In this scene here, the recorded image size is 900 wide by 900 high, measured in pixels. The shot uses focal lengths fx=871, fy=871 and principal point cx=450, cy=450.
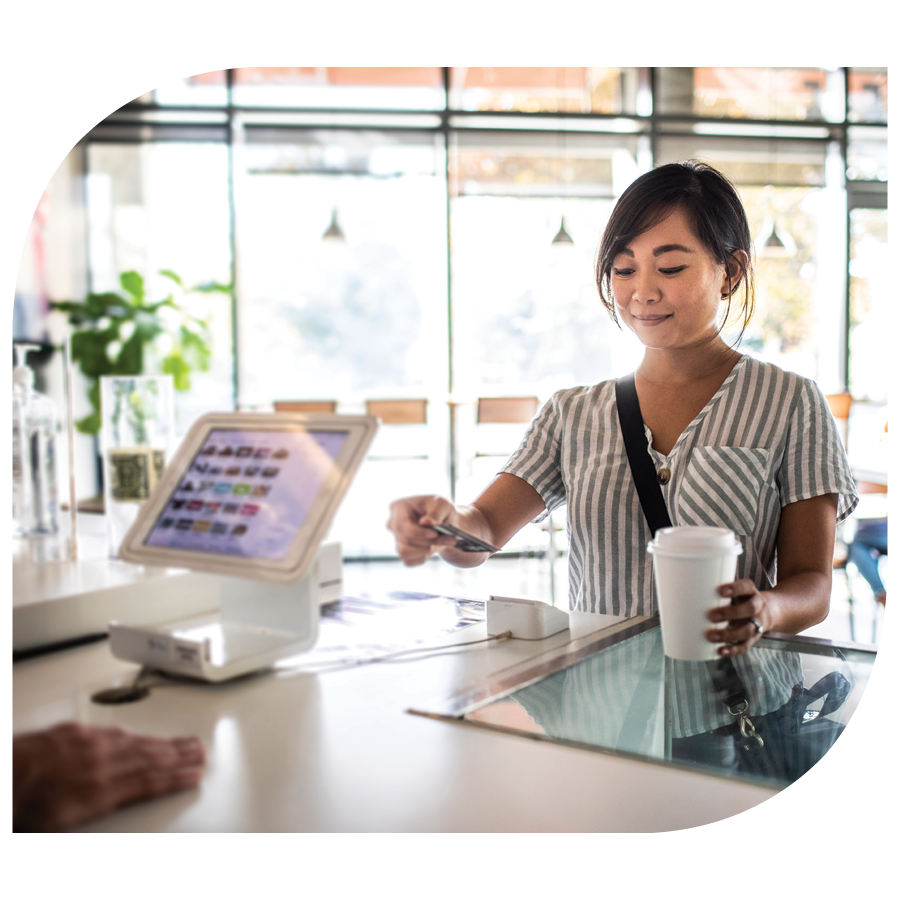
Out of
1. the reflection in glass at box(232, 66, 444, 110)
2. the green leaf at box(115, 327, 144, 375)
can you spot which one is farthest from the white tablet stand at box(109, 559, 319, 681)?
the reflection in glass at box(232, 66, 444, 110)

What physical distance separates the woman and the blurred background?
10.8ft

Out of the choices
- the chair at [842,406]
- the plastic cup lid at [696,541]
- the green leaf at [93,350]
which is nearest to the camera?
the plastic cup lid at [696,541]

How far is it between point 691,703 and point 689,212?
2.01 feet

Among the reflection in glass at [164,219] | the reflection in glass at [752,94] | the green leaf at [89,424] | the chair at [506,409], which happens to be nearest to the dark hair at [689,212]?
the chair at [506,409]

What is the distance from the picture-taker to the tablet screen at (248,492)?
678 mm

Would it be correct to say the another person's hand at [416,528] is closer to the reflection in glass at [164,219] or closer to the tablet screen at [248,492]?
the tablet screen at [248,492]

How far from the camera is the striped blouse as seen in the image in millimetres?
1085

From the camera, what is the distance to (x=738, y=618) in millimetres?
831

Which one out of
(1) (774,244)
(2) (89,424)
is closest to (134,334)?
(2) (89,424)

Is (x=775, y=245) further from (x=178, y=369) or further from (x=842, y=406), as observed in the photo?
(x=178, y=369)

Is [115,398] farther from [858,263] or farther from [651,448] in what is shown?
[858,263]

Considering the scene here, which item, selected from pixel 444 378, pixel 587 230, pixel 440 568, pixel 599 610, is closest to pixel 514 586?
pixel 440 568

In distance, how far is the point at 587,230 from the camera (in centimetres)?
511

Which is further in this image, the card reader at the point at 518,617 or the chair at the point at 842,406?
the chair at the point at 842,406
